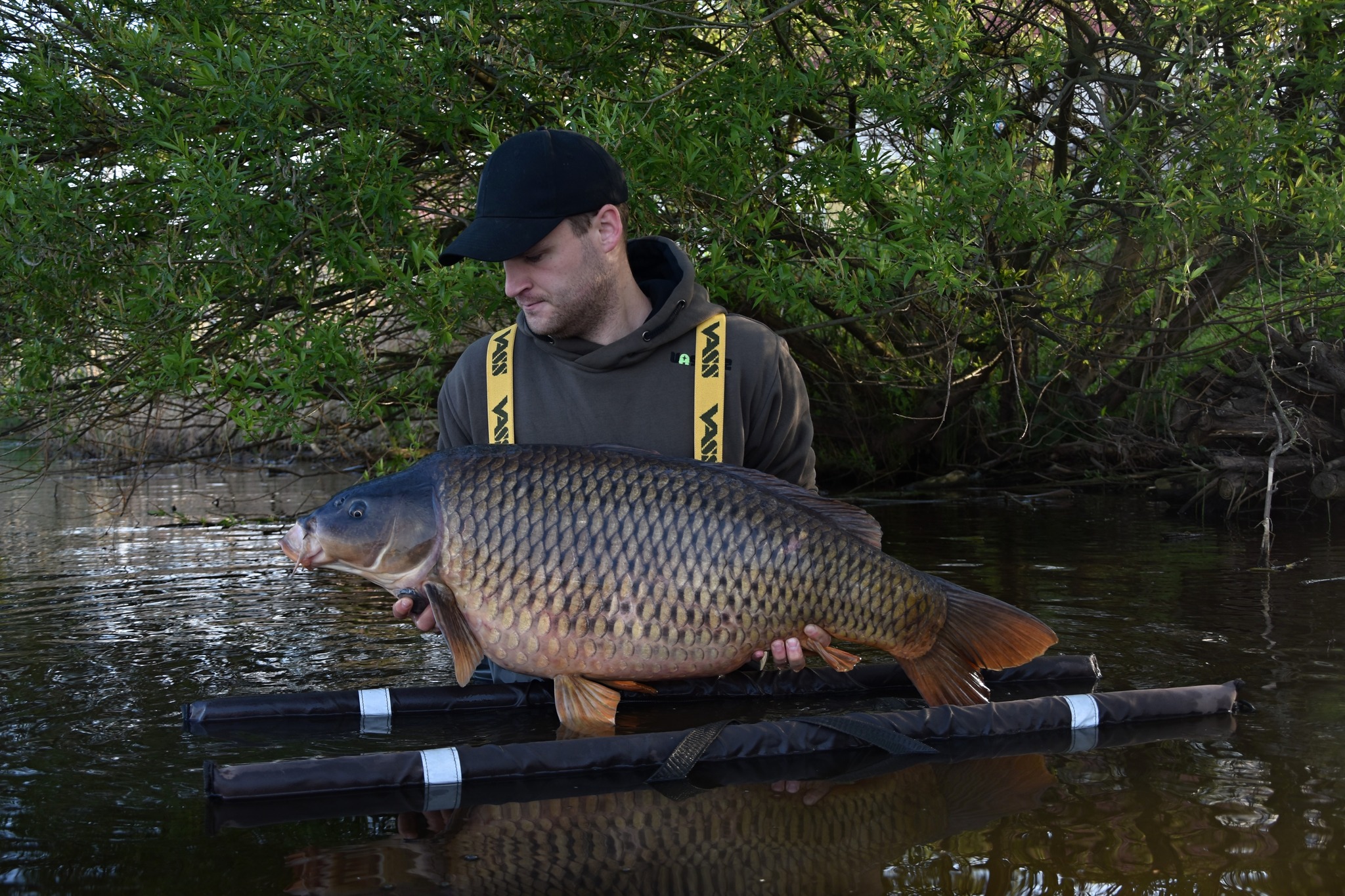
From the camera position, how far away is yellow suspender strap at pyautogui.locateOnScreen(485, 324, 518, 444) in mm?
2932

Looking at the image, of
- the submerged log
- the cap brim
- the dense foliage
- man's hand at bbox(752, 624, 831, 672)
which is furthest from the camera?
the submerged log

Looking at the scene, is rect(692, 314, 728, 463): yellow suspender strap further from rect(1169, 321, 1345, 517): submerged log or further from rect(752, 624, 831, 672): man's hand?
rect(1169, 321, 1345, 517): submerged log

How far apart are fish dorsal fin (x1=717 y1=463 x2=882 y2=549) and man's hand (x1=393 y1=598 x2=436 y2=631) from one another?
66 centimetres

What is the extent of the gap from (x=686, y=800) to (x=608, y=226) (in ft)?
4.12

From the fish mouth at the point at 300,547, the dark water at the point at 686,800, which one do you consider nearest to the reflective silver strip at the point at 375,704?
the dark water at the point at 686,800

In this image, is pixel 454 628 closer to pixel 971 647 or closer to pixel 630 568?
pixel 630 568

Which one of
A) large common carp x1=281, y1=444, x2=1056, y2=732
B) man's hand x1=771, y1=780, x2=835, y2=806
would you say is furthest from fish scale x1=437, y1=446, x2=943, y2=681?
man's hand x1=771, y1=780, x2=835, y2=806

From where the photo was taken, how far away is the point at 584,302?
2.81 m

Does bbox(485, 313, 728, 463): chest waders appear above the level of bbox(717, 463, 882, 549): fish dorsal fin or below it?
above

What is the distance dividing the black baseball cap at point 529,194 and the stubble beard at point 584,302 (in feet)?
0.41

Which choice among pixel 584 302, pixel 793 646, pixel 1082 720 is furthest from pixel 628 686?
pixel 1082 720

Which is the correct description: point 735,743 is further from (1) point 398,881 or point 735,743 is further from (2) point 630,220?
(2) point 630,220

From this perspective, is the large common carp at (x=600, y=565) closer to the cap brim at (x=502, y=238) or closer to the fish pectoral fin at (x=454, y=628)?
the fish pectoral fin at (x=454, y=628)

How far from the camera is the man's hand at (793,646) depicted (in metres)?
2.53
